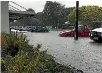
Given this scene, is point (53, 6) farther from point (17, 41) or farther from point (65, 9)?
point (17, 41)

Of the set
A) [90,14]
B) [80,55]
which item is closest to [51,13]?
[90,14]

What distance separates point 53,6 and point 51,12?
1.85 m

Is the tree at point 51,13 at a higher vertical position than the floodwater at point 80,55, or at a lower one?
higher

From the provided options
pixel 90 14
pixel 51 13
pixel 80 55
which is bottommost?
pixel 80 55

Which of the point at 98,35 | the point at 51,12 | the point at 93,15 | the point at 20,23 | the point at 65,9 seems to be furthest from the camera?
the point at 20,23

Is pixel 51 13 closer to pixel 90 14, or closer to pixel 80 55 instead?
pixel 90 14

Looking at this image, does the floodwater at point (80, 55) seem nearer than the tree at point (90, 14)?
Yes

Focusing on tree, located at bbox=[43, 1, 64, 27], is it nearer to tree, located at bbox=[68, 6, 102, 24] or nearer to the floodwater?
tree, located at bbox=[68, 6, 102, 24]

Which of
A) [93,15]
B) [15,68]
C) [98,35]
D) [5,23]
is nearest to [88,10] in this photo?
[93,15]

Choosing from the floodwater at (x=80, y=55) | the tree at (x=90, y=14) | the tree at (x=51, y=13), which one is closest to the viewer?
the floodwater at (x=80, y=55)

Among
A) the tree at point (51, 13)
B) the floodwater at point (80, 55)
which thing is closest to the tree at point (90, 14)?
the tree at point (51, 13)

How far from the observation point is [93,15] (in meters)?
65.6

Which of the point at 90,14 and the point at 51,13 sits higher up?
the point at 51,13

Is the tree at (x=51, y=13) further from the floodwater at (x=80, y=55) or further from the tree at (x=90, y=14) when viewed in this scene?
the floodwater at (x=80, y=55)
